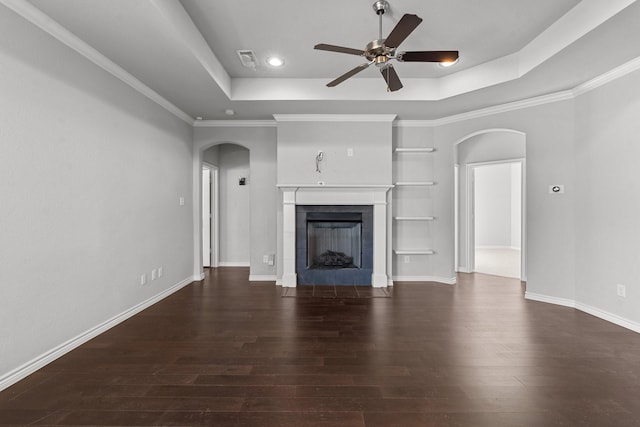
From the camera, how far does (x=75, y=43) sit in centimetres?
251

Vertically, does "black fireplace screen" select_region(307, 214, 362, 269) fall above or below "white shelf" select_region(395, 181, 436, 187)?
below

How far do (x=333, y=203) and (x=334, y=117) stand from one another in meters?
1.25

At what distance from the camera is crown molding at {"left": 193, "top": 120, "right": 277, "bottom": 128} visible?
4898 mm

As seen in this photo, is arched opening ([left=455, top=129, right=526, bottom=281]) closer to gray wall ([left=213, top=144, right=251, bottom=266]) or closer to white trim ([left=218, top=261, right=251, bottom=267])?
gray wall ([left=213, top=144, right=251, bottom=266])

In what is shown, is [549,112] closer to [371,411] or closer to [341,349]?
[341,349]

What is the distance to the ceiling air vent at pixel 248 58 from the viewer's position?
10.7 feet

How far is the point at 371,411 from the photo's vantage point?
5.85 ft

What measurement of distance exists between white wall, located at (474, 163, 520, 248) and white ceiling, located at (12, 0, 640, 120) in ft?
17.9

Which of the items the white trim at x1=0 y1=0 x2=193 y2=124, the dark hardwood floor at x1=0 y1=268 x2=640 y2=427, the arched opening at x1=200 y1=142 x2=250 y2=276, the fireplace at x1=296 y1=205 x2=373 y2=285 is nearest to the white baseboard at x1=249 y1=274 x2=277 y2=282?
the fireplace at x1=296 y1=205 x2=373 y2=285

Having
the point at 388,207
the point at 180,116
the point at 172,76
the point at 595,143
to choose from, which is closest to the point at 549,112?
the point at 595,143

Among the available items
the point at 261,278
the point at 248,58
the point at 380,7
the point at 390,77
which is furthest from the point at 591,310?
the point at 248,58

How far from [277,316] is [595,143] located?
389cm

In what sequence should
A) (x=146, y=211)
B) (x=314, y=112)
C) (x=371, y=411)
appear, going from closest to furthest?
(x=371, y=411)
(x=146, y=211)
(x=314, y=112)

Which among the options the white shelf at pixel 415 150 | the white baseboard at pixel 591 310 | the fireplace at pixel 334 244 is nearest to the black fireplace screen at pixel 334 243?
the fireplace at pixel 334 244
